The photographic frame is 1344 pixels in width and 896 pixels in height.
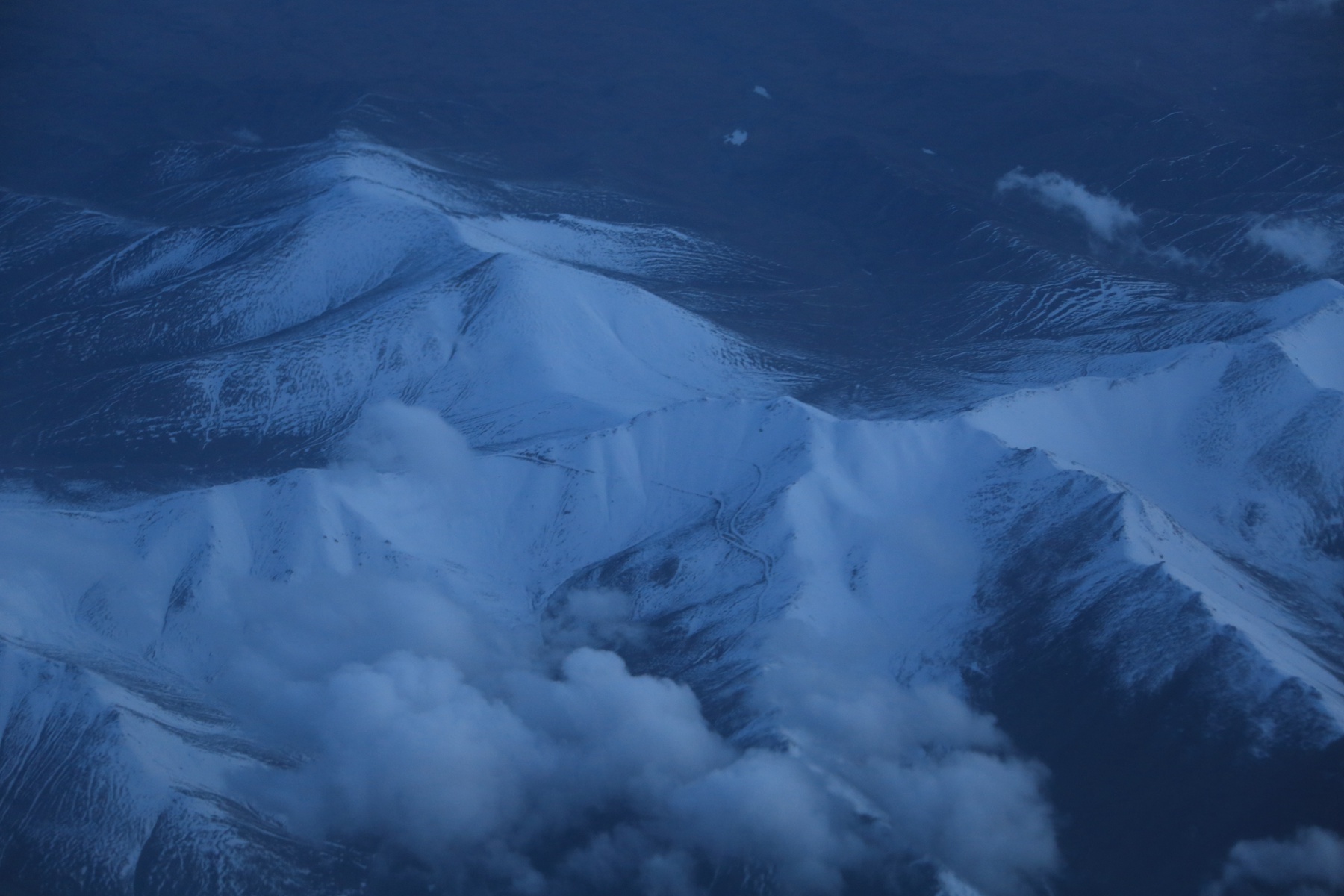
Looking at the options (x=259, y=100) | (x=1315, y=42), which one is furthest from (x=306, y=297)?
(x=1315, y=42)

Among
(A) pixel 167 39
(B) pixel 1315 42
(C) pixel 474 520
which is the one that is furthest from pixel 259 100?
(B) pixel 1315 42

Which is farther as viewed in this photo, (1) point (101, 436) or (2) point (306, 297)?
(2) point (306, 297)

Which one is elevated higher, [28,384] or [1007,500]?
[1007,500]

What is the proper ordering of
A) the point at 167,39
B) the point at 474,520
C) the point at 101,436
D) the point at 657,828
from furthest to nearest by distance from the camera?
the point at 167,39
the point at 101,436
the point at 474,520
the point at 657,828

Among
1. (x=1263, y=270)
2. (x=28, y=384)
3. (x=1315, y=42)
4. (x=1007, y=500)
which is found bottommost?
(x=28, y=384)

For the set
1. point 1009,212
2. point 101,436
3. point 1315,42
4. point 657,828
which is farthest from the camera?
point 1315,42

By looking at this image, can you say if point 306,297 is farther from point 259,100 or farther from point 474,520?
point 259,100
